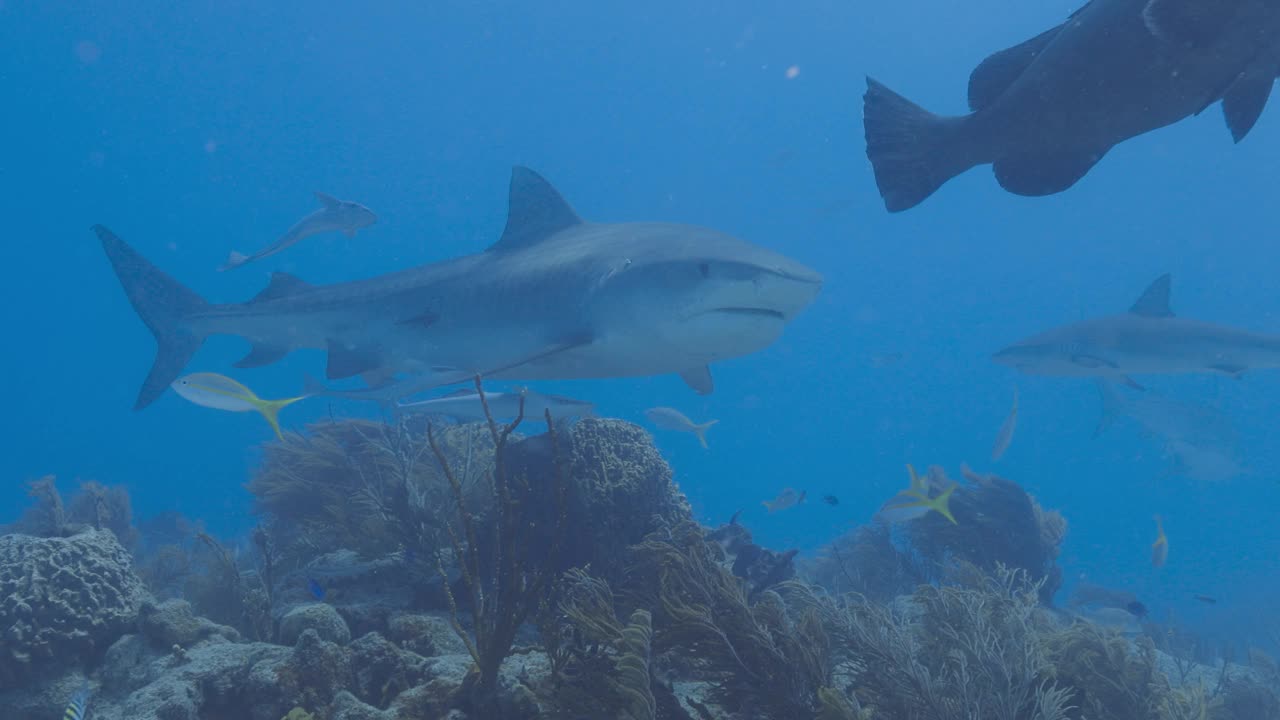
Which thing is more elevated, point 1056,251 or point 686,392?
point 1056,251

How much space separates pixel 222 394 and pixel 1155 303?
514 inches

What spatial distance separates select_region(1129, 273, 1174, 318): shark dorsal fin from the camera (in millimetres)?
10242

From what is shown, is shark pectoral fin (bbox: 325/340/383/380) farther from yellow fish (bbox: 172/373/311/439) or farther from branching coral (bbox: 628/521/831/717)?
branching coral (bbox: 628/521/831/717)

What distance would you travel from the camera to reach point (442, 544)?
6.01 meters

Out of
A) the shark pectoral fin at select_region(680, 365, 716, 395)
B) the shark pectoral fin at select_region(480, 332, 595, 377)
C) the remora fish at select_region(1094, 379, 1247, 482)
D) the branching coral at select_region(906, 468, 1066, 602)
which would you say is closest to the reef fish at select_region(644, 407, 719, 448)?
the branching coral at select_region(906, 468, 1066, 602)

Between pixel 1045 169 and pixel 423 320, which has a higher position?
pixel 423 320

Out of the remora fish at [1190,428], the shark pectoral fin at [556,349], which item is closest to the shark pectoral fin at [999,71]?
the shark pectoral fin at [556,349]

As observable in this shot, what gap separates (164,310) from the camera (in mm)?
6793

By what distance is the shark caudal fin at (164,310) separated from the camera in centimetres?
669

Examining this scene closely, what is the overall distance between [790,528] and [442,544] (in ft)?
180

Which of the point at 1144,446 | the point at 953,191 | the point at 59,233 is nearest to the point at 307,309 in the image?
the point at 1144,446

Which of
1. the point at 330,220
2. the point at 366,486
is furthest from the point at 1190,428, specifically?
the point at 330,220

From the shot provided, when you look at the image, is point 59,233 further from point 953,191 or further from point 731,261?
point 953,191

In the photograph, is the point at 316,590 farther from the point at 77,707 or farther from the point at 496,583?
the point at 496,583
